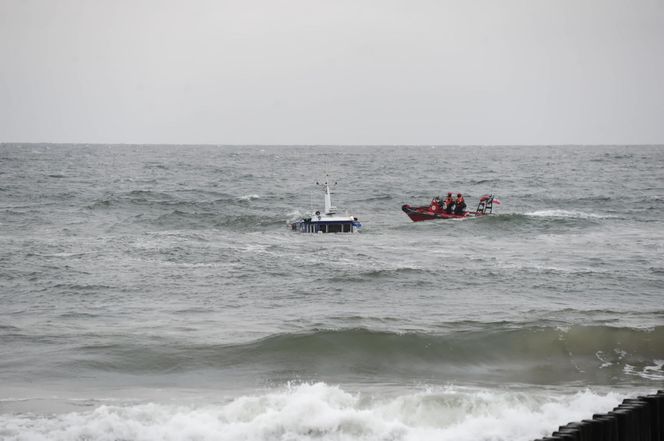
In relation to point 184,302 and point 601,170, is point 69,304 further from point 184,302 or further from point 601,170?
point 601,170

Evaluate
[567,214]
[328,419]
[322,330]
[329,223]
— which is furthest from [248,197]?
[328,419]

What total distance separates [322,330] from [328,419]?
516cm

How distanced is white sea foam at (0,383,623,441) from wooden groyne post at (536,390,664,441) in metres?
2.99

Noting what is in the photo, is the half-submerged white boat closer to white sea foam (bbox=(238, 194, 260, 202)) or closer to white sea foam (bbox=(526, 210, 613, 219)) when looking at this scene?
white sea foam (bbox=(526, 210, 613, 219))

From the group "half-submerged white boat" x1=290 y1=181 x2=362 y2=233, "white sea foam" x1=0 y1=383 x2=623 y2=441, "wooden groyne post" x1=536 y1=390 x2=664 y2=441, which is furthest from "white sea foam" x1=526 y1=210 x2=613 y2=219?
"wooden groyne post" x1=536 y1=390 x2=664 y2=441

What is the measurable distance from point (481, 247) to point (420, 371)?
15.8 meters

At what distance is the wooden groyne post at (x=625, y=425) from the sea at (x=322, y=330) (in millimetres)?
3116

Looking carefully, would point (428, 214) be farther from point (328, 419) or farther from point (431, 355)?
point (328, 419)

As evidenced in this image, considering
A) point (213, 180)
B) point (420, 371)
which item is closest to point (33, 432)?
point (420, 371)

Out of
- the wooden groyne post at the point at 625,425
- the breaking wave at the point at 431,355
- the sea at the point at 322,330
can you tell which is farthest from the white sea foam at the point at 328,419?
the wooden groyne post at the point at 625,425

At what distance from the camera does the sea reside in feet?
35.7

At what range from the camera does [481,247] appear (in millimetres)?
29234

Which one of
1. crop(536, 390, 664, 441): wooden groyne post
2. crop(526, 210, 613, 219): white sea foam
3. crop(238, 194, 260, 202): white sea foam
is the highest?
crop(536, 390, 664, 441): wooden groyne post

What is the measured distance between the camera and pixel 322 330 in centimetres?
1577
